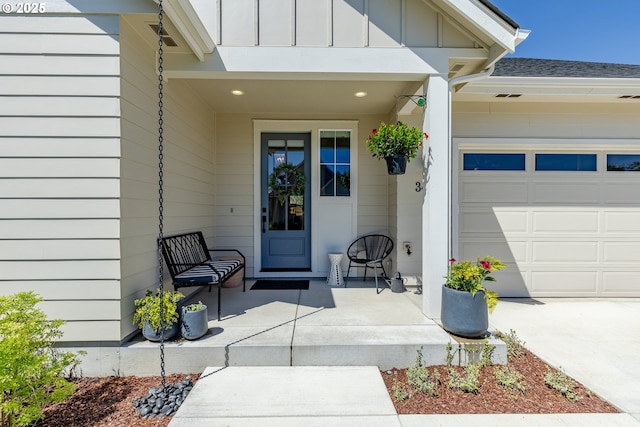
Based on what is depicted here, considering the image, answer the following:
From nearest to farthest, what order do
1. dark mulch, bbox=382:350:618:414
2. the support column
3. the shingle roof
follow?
dark mulch, bbox=382:350:618:414 → the support column → the shingle roof

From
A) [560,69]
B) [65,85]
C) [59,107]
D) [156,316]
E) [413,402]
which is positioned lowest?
[413,402]

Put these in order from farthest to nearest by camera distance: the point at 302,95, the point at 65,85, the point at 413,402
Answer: the point at 302,95, the point at 65,85, the point at 413,402

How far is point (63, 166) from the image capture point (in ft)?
7.64

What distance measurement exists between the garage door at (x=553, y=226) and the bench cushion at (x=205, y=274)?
10.2ft

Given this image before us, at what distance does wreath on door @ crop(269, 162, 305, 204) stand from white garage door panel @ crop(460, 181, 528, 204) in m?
2.39

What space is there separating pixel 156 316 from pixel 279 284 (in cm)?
209

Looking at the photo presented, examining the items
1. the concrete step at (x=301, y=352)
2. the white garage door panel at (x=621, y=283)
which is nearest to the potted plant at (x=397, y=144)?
the concrete step at (x=301, y=352)

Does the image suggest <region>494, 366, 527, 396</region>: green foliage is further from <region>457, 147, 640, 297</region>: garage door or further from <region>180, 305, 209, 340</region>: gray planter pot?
<region>180, 305, 209, 340</region>: gray planter pot

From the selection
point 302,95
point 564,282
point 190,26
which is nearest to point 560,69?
point 564,282

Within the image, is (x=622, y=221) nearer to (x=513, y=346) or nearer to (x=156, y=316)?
(x=513, y=346)

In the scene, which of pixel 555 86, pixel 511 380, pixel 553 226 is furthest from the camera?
pixel 553 226

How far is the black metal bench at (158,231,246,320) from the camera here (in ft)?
9.35

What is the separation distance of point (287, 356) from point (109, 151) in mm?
2120

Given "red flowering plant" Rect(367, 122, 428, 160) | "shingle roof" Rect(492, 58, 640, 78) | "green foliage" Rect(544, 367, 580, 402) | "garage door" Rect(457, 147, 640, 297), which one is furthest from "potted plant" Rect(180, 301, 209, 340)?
"shingle roof" Rect(492, 58, 640, 78)
